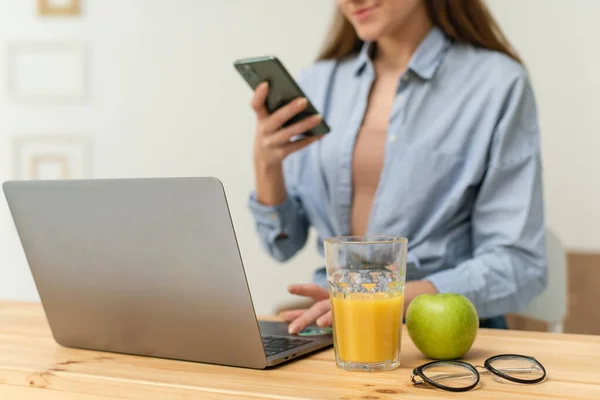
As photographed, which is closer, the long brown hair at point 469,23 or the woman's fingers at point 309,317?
the woman's fingers at point 309,317

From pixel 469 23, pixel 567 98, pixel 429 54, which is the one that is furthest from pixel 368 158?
pixel 567 98

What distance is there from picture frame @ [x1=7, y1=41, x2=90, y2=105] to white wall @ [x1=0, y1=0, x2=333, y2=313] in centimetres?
4

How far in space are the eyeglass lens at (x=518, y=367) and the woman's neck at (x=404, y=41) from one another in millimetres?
916

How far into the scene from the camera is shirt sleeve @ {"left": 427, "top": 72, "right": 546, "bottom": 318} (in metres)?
1.38

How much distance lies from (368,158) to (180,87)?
1.34 meters

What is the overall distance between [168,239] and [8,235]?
2.33 meters

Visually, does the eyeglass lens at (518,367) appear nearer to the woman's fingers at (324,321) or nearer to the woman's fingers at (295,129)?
the woman's fingers at (324,321)

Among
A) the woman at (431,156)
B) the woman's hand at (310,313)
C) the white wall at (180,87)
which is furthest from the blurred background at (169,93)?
the woman's hand at (310,313)

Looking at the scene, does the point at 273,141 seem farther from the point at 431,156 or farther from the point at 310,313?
the point at 310,313

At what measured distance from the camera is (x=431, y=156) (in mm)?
1497

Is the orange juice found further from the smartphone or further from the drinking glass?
the smartphone

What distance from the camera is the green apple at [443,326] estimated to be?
0.86 meters

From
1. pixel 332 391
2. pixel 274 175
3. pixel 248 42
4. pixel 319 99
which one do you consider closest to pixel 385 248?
pixel 332 391

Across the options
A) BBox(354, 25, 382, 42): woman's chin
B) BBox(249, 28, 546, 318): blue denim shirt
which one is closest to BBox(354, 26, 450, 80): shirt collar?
BBox(249, 28, 546, 318): blue denim shirt
